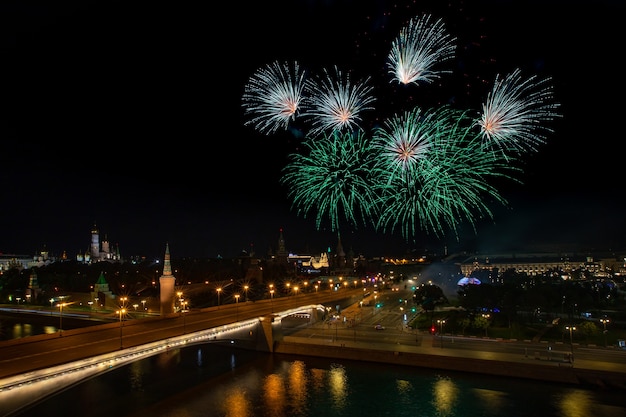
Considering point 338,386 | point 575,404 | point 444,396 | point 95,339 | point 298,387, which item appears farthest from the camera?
point 338,386

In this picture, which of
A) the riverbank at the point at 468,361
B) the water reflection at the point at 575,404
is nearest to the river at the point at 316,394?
the water reflection at the point at 575,404

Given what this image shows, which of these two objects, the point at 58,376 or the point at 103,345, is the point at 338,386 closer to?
the point at 103,345

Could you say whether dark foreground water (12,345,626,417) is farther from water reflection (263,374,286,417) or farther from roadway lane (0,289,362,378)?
roadway lane (0,289,362,378)

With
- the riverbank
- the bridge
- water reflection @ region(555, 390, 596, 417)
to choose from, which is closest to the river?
water reflection @ region(555, 390, 596, 417)

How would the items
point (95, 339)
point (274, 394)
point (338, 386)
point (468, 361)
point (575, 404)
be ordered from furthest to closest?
point (468, 361)
point (338, 386)
point (274, 394)
point (95, 339)
point (575, 404)

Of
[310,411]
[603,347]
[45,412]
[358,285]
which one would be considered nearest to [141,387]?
[45,412]

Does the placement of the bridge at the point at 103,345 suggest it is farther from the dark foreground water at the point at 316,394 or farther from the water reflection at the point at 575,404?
the water reflection at the point at 575,404

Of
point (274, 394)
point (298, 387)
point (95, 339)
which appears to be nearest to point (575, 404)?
point (298, 387)
